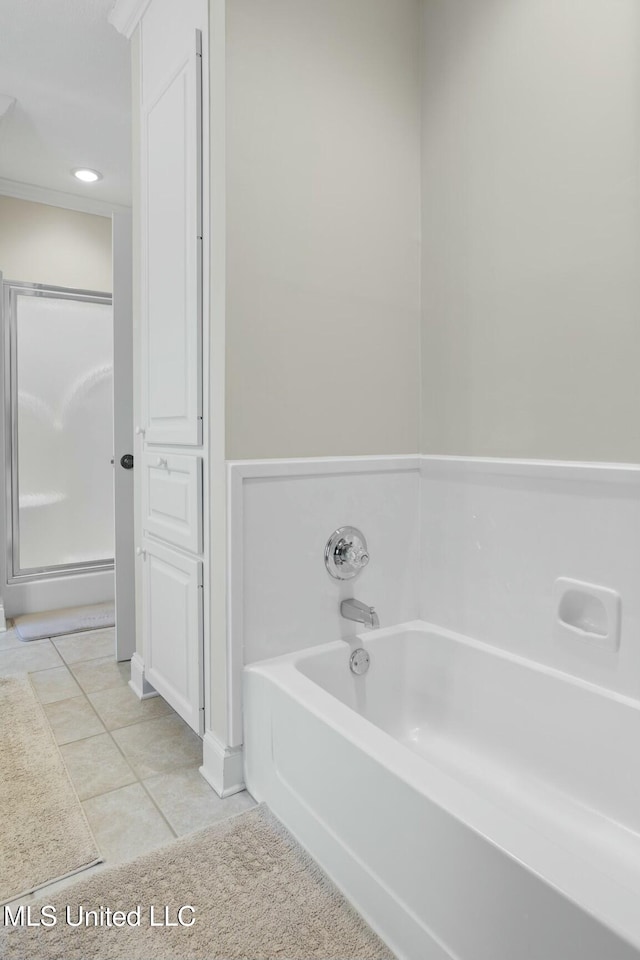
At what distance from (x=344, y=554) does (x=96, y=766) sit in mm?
1005

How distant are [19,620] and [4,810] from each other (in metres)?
1.92

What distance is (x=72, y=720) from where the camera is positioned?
2.14 metres

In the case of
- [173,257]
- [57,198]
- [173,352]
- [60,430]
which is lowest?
[60,430]

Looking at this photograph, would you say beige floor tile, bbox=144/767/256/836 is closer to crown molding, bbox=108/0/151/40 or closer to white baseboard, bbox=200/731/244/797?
white baseboard, bbox=200/731/244/797

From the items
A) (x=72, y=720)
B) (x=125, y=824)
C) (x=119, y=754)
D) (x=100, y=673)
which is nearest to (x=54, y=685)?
(x=100, y=673)

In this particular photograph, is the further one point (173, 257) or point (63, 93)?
point (63, 93)

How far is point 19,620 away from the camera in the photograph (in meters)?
3.35

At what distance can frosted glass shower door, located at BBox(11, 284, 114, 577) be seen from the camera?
139 inches

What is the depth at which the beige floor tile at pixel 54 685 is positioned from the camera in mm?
2338

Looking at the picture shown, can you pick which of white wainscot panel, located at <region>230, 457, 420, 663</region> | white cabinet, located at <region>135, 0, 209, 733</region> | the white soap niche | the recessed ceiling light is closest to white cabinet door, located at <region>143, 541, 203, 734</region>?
white cabinet, located at <region>135, 0, 209, 733</region>

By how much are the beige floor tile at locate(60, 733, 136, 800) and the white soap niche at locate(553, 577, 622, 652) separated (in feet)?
4.32

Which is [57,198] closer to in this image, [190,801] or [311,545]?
[311,545]

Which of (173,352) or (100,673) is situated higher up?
(173,352)

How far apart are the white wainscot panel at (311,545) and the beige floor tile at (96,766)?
561 mm
